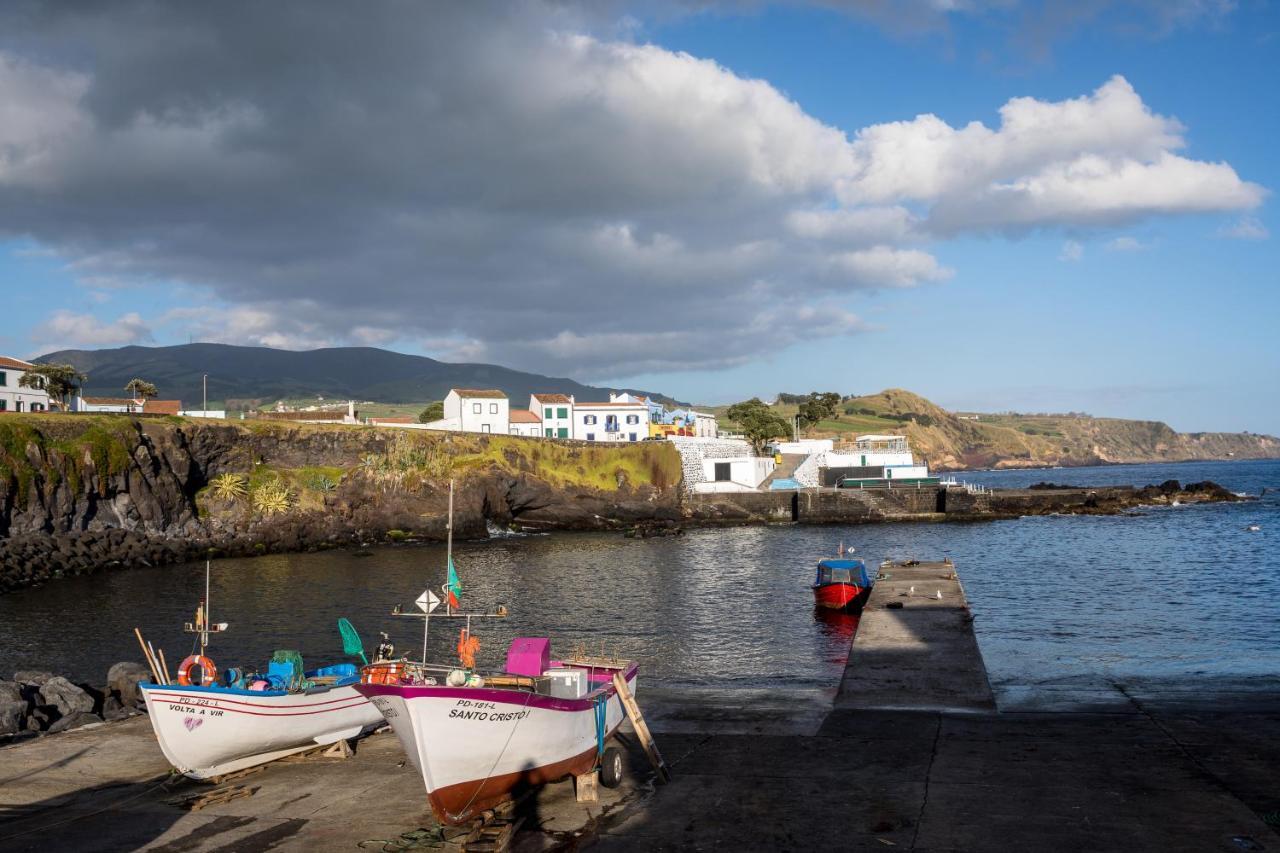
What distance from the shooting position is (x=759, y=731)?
19.6 meters

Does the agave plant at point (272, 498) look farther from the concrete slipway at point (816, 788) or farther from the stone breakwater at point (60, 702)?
the concrete slipway at point (816, 788)

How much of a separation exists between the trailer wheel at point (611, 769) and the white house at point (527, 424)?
9747 cm

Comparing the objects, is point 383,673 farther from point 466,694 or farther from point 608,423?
point 608,423

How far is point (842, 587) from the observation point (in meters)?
40.7

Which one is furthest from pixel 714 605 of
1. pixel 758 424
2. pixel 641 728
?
pixel 758 424

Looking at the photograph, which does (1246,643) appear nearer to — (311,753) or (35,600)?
(311,753)

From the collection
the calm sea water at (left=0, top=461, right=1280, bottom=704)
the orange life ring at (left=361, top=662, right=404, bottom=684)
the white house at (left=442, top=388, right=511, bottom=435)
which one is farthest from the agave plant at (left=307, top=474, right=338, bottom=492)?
the orange life ring at (left=361, top=662, right=404, bottom=684)

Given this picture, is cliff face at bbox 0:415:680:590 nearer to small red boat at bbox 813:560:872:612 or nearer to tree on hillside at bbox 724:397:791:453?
tree on hillside at bbox 724:397:791:453

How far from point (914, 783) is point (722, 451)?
283ft

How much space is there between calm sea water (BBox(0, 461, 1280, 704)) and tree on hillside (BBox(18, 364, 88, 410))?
134 feet

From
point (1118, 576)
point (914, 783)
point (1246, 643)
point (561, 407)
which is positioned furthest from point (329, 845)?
point (561, 407)

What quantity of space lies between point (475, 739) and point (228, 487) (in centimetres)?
6735

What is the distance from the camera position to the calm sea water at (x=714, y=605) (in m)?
30.5

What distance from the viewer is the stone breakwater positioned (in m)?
21.4
